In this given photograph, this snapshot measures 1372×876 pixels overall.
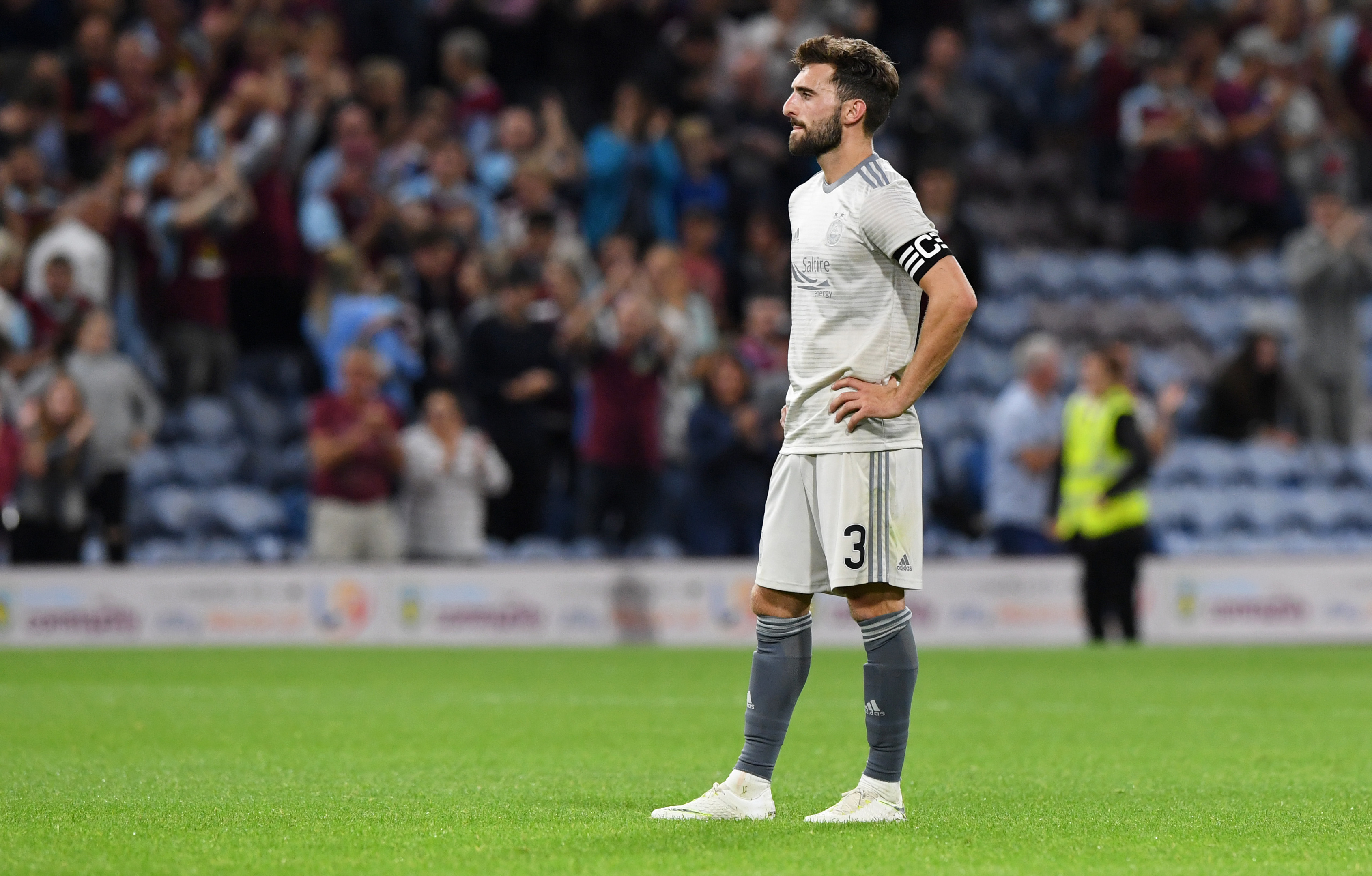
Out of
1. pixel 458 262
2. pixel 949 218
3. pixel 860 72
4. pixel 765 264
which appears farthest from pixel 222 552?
pixel 860 72

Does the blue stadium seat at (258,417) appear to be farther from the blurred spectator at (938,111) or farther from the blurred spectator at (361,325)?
the blurred spectator at (938,111)

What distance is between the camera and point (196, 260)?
1567 centimetres

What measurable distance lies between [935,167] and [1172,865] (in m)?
13.5

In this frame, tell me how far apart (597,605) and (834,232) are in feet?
32.2

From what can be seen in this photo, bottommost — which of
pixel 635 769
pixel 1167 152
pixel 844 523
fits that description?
pixel 635 769

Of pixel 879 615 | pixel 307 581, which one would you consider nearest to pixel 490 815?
pixel 879 615

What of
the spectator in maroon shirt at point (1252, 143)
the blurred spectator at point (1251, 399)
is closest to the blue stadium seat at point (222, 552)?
the blurred spectator at point (1251, 399)

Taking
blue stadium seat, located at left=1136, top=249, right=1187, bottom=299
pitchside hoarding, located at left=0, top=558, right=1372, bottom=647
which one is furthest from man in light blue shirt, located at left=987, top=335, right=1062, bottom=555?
blue stadium seat, located at left=1136, top=249, right=1187, bottom=299

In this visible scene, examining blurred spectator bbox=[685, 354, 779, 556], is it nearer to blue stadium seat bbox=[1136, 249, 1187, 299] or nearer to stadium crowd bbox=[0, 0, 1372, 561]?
stadium crowd bbox=[0, 0, 1372, 561]

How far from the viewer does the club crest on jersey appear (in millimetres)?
5824

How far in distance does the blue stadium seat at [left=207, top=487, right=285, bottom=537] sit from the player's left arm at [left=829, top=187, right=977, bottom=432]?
1092 cm

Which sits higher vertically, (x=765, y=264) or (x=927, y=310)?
(x=765, y=264)

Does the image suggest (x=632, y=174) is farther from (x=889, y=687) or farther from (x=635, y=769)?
(x=889, y=687)

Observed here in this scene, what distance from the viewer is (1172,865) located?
5059 mm
